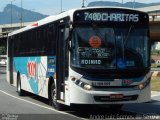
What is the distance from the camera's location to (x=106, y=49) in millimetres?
14031

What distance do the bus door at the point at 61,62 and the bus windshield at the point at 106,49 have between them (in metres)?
0.77

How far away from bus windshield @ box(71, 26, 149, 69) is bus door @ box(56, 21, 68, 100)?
771mm

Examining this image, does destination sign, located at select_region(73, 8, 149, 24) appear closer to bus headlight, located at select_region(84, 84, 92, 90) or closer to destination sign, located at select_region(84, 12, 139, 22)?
destination sign, located at select_region(84, 12, 139, 22)

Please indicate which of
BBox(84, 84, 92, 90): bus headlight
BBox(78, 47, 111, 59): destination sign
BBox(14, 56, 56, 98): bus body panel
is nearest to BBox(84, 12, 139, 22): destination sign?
BBox(78, 47, 111, 59): destination sign

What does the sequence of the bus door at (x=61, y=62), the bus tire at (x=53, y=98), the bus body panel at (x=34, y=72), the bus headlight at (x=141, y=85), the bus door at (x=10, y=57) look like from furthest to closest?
the bus door at (x=10, y=57) → the bus body panel at (x=34, y=72) → the bus tire at (x=53, y=98) → the bus door at (x=61, y=62) → the bus headlight at (x=141, y=85)

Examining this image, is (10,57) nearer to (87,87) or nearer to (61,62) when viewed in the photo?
(61,62)

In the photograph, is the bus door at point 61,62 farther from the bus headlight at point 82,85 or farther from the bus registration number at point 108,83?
the bus registration number at point 108,83

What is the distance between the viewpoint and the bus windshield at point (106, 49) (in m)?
13.9

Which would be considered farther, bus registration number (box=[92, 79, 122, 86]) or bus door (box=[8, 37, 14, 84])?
bus door (box=[8, 37, 14, 84])

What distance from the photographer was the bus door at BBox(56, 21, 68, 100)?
584 inches

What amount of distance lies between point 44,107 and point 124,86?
13.9 ft

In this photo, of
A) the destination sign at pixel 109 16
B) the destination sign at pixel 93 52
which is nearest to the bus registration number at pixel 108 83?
the destination sign at pixel 93 52

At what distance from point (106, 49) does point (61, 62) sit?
6.12 feet

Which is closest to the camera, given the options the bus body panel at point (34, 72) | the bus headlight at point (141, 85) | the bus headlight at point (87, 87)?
the bus headlight at point (87, 87)
